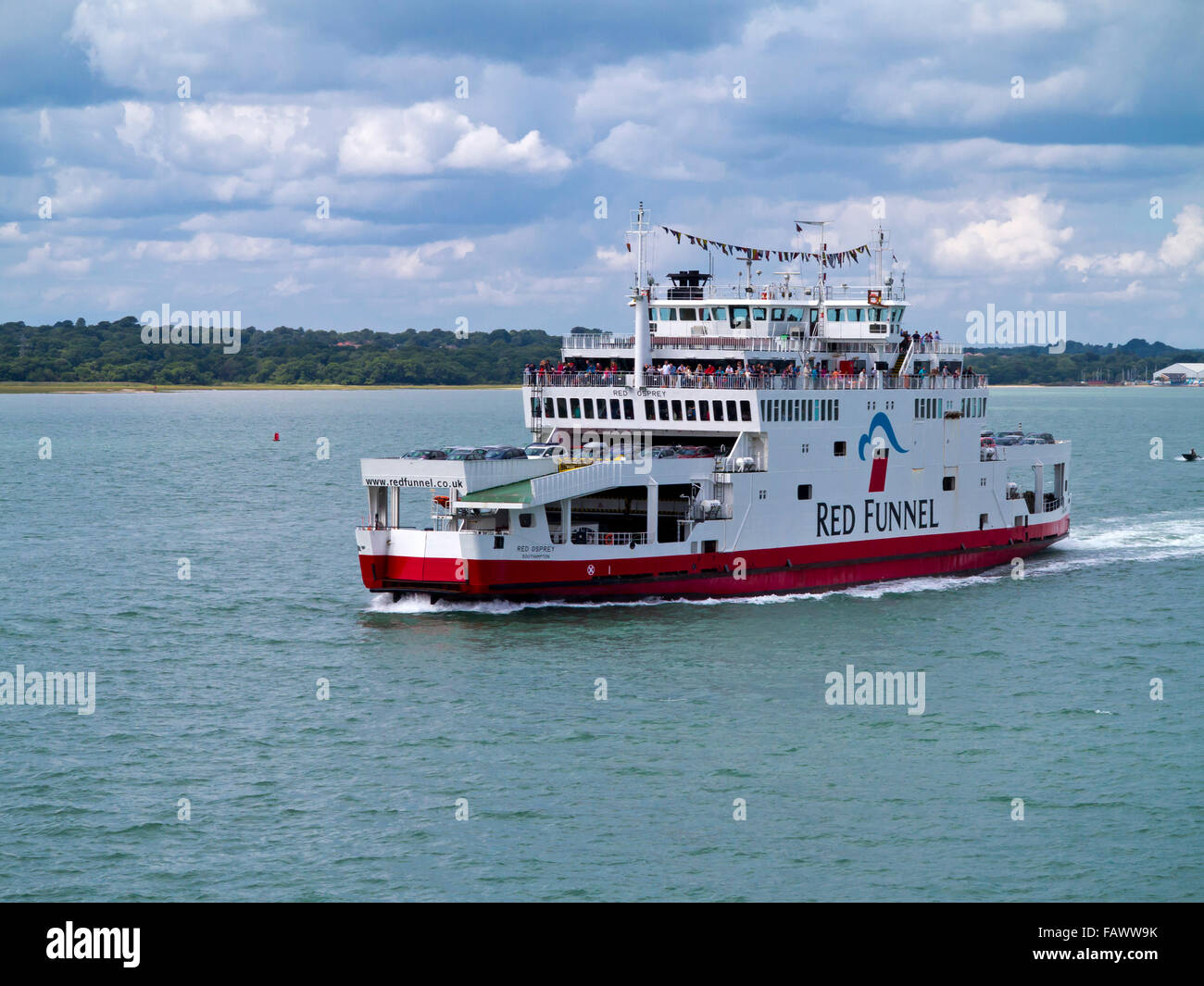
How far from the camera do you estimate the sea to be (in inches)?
1115

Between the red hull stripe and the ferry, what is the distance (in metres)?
0.07

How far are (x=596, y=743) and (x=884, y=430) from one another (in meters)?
26.9

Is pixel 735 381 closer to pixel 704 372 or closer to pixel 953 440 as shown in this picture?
pixel 704 372

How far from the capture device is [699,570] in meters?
52.3

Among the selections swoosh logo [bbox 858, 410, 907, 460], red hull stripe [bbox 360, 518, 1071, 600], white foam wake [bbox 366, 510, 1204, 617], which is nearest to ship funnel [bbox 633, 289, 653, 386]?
red hull stripe [bbox 360, 518, 1071, 600]

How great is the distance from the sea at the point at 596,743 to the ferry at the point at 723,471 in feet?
5.03

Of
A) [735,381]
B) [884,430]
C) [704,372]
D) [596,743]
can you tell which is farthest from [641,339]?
[596,743]

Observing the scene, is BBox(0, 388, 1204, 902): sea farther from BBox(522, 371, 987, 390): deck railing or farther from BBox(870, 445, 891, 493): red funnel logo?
BBox(522, 371, 987, 390): deck railing
